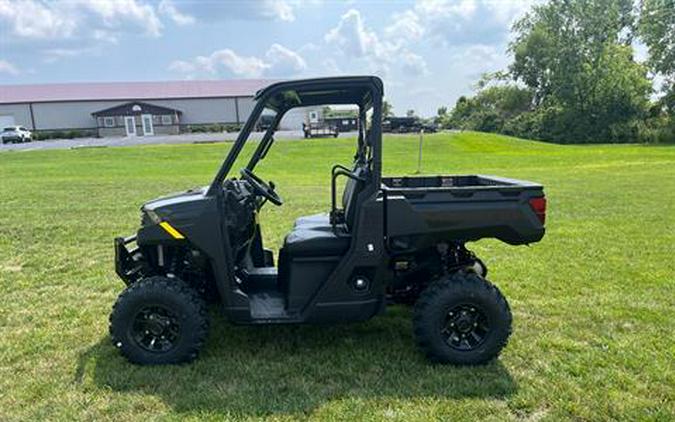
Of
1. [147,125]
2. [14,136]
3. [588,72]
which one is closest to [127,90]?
[147,125]

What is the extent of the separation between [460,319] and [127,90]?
6347 cm

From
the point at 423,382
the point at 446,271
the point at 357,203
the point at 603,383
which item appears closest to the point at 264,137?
the point at 357,203

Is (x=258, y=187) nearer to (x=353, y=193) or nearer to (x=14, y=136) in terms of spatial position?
(x=353, y=193)

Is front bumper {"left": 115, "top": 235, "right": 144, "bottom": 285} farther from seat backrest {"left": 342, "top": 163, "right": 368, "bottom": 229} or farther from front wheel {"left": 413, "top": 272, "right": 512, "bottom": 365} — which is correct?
front wheel {"left": 413, "top": 272, "right": 512, "bottom": 365}

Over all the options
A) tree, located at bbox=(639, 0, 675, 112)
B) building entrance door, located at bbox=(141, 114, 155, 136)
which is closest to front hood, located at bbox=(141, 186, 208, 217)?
tree, located at bbox=(639, 0, 675, 112)

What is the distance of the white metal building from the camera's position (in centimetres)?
5672

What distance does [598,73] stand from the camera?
46.5 metres

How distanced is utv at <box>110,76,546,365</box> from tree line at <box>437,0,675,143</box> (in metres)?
43.1

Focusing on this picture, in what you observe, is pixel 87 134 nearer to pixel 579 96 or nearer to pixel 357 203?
pixel 579 96

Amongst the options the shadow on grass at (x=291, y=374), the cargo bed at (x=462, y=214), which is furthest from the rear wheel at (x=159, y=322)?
the cargo bed at (x=462, y=214)

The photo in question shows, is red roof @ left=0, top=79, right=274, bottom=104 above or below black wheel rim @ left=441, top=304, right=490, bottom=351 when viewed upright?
above

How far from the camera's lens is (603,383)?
3521 mm

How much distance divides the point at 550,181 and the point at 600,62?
37029mm

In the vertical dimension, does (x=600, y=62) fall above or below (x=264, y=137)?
above
